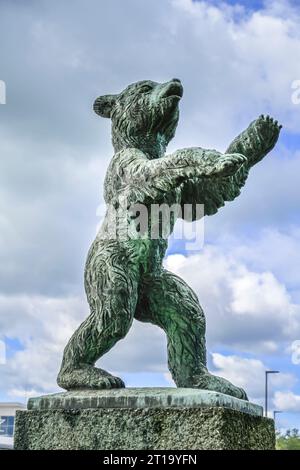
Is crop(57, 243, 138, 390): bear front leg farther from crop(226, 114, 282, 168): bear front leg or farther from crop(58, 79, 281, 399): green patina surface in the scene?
crop(226, 114, 282, 168): bear front leg

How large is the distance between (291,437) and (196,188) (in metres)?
28.9

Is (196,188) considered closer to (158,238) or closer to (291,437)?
(158,238)

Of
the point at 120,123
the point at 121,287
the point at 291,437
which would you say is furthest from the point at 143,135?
the point at 291,437

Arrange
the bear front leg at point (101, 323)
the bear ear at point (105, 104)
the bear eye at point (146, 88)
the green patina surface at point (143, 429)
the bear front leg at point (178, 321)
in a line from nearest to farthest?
the green patina surface at point (143, 429) → the bear front leg at point (101, 323) → the bear front leg at point (178, 321) → the bear eye at point (146, 88) → the bear ear at point (105, 104)

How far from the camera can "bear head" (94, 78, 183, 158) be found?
5.49 m

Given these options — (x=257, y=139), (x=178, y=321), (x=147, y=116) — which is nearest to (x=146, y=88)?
(x=147, y=116)

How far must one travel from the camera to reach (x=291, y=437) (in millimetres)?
32281

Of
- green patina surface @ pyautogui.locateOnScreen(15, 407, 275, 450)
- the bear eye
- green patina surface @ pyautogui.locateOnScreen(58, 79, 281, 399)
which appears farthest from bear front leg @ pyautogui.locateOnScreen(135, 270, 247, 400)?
the bear eye

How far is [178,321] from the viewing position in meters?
5.24

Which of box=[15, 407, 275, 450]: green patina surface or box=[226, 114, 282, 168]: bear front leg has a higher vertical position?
box=[226, 114, 282, 168]: bear front leg

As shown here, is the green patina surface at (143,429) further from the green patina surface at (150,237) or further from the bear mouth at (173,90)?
the bear mouth at (173,90)

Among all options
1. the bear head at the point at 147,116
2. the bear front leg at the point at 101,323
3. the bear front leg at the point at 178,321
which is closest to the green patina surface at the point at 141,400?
the bear front leg at the point at 101,323

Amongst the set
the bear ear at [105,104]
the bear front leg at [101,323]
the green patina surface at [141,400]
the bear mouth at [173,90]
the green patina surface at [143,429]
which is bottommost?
the green patina surface at [143,429]

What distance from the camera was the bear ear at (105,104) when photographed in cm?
581
